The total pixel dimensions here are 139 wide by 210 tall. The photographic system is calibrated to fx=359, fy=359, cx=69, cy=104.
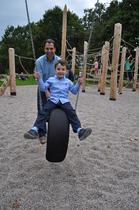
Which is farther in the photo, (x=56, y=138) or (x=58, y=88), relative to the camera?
(x=58, y=88)

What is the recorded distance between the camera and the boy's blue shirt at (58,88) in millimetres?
4398

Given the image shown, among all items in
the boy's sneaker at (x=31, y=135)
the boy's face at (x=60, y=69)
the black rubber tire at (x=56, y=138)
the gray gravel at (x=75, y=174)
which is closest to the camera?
the gray gravel at (x=75, y=174)

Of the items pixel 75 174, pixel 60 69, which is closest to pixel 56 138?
pixel 75 174

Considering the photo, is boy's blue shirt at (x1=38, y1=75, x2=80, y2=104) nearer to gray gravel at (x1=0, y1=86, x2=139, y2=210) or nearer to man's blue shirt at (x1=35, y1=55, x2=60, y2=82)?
man's blue shirt at (x1=35, y1=55, x2=60, y2=82)

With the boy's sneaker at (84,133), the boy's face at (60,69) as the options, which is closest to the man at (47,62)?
the boy's face at (60,69)

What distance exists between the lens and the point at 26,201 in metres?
3.32

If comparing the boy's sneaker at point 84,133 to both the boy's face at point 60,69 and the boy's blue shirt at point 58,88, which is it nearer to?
the boy's blue shirt at point 58,88

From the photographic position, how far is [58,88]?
4480 millimetres

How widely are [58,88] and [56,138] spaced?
82 cm

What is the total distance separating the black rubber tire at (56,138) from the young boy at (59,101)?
0.39 m

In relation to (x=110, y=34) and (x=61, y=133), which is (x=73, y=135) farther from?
(x=110, y=34)

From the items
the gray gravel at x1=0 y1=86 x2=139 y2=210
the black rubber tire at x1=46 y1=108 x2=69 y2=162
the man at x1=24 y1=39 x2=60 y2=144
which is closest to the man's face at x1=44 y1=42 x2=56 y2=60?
the man at x1=24 y1=39 x2=60 y2=144

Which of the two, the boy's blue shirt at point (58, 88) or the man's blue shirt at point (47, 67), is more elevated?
the man's blue shirt at point (47, 67)

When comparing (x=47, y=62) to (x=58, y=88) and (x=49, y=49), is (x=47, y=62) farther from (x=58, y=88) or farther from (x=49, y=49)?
(x=58, y=88)
